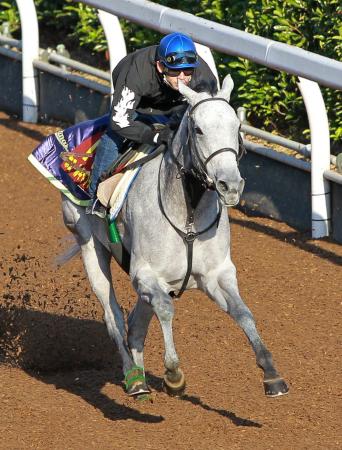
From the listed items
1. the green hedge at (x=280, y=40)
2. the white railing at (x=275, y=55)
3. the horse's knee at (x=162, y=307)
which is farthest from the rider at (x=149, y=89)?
the green hedge at (x=280, y=40)

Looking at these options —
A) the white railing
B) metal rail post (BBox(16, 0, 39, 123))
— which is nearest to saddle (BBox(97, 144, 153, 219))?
the white railing

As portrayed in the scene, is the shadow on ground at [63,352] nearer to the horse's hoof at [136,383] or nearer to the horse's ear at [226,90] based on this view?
the horse's hoof at [136,383]

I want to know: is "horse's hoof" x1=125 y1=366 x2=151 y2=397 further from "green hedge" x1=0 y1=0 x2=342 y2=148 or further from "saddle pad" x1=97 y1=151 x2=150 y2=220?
"green hedge" x1=0 y1=0 x2=342 y2=148

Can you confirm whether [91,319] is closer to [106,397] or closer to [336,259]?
[106,397]

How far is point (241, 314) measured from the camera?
638 cm

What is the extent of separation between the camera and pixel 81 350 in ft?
26.4

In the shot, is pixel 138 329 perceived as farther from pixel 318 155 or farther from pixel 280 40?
pixel 280 40

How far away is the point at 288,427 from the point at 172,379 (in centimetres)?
67

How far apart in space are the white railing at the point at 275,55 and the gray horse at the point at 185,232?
2154 millimetres

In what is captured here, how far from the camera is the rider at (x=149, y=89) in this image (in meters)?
6.59

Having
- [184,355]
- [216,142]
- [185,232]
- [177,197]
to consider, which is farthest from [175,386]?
[216,142]

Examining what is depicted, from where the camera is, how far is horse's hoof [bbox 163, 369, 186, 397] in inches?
259

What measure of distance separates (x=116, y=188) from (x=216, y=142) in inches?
45.5

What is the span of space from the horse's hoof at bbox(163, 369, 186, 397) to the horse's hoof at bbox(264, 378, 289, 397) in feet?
1.87
